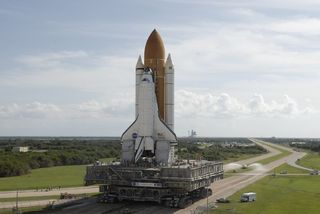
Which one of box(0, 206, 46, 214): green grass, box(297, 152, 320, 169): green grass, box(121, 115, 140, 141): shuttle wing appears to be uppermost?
box(121, 115, 140, 141): shuttle wing

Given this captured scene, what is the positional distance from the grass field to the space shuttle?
30.0ft

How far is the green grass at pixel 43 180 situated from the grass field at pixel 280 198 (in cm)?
2501

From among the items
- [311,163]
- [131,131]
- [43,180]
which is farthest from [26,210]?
[311,163]

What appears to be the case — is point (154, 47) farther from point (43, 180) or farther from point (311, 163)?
point (311, 163)

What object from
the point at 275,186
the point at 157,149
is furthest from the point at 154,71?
the point at 275,186

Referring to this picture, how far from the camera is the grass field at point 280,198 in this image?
1815 inches

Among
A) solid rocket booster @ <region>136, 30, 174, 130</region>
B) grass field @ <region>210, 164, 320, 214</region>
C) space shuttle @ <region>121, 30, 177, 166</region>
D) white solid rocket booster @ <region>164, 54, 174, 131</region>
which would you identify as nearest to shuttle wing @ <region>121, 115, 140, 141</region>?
space shuttle @ <region>121, 30, 177, 166</region>

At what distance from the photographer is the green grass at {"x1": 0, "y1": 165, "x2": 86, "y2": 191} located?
2491 inches

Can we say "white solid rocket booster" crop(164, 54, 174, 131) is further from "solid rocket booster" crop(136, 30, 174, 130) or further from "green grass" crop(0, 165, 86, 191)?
"green grass" crop(0, 165, 86, 191)

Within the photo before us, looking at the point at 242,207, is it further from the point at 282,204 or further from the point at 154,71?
the point at 154,71

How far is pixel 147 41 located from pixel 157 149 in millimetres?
12792

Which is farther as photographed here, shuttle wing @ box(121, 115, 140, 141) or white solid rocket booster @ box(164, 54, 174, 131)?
white solid rocket booster @ box(164, 54, 174, 131)

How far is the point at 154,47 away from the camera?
54.9 meters

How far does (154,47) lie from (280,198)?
22645 mm
